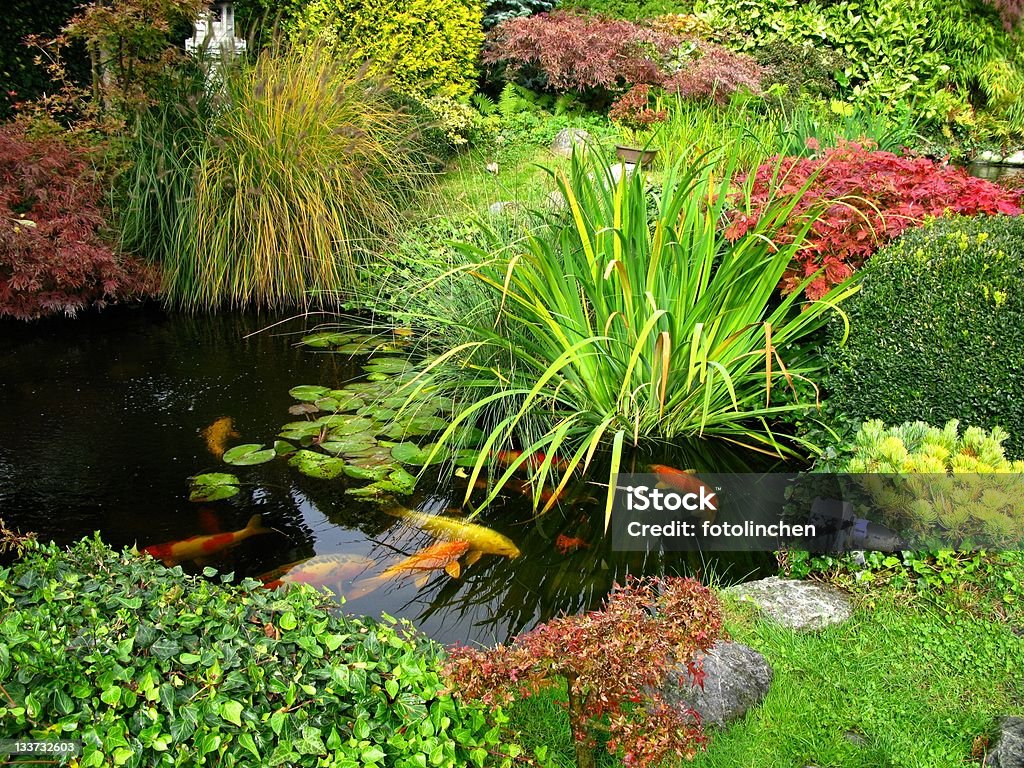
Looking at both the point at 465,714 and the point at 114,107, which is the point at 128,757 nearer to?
the point at 465,714

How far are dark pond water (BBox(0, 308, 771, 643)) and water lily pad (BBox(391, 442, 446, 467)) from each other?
0.15m

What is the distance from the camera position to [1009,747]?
6.03 feet

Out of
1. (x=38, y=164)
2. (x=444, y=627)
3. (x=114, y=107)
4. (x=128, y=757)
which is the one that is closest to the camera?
(x=128, y=757)

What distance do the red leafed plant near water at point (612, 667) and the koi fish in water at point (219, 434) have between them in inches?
92.7

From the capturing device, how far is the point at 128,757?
4.40ft

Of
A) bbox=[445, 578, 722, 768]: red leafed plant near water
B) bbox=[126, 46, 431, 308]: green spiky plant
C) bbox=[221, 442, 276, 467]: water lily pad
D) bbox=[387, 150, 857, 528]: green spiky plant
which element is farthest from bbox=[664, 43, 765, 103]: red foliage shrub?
bbox=[445, 578, 722, 768]: red leafed plant near water

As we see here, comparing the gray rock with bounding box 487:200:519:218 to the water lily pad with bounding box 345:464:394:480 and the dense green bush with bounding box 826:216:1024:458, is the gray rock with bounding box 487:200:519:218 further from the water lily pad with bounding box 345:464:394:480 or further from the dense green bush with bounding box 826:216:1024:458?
the dense green bush with bounding box 826:216:1024:458

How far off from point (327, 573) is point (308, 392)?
64.4 inches

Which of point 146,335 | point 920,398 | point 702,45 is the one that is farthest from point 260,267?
point 702,45

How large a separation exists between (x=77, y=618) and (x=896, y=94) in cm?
1010

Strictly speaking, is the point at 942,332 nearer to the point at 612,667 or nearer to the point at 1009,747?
the point at 1009,747

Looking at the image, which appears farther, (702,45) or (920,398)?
(702,45)

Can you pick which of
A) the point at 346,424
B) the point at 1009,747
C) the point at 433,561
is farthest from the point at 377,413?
the point at 1009,747

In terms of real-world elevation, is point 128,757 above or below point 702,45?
below
